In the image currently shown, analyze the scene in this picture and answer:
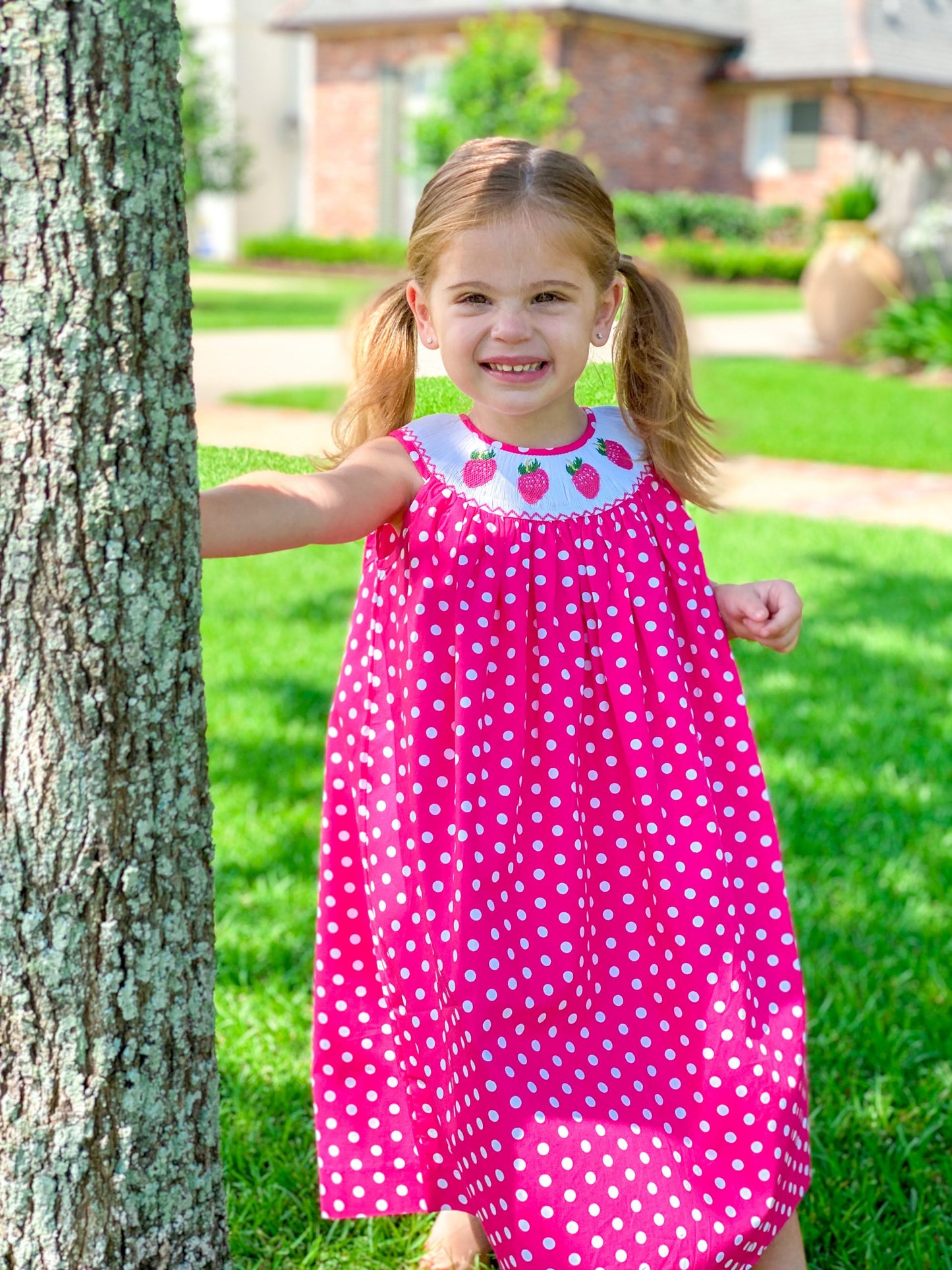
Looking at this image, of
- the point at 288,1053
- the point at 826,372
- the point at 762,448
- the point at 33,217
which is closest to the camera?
the point at 33,217

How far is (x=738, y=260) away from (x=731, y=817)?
19.8 meters

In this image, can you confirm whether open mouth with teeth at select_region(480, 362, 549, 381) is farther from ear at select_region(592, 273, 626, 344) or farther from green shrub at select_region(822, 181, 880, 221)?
green shrub at select_region(822, 181, 880, 221)

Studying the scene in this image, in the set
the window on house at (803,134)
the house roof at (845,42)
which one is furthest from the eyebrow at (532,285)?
the window on house at (803,134)

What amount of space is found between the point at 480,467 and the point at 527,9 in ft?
71.5

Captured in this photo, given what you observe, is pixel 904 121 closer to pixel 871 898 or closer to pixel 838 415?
pixel 838 415

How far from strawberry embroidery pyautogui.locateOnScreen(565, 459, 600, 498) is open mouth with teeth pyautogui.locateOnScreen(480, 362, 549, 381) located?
12 cm

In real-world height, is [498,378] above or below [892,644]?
above

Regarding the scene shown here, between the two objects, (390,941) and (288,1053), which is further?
(288,1053)

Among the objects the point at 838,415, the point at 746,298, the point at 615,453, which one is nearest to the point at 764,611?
the point at 615,453

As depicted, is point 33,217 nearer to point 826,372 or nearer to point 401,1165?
point 401,1165

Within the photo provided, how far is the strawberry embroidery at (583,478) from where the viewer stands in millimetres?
1755

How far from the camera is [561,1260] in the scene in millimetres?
1638

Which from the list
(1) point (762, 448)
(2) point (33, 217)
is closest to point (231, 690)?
(2) point (33, 217)

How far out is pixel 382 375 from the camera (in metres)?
1.90
